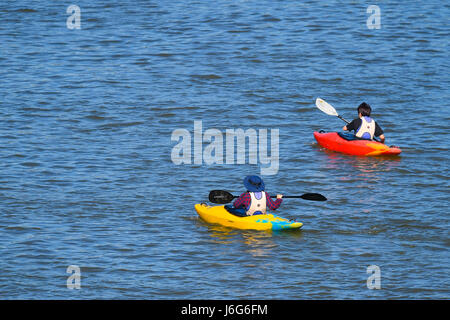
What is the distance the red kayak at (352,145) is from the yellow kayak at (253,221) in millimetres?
4594

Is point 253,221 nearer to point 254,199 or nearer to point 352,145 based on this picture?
point 254,199

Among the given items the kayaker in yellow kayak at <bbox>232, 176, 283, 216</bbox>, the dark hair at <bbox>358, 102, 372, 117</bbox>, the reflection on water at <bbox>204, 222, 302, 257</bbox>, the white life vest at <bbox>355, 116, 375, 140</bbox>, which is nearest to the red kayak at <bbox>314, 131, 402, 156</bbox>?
the white life vest at <bbox>355, 116, 375, 140</bbox>

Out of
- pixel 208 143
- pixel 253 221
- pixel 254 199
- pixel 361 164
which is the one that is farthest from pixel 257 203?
pixel 208 143

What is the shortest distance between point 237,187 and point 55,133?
565cm

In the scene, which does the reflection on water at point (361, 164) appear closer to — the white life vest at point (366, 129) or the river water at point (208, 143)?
the river water at point (208, 143)

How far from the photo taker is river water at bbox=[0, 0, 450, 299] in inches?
540

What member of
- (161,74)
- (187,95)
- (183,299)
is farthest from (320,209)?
(161,74)

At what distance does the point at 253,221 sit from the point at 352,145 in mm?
5025

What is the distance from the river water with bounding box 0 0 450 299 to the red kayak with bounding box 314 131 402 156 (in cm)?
17

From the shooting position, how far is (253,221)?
14.6m

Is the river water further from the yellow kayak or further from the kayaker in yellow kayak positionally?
the kayaker in yellow kayak

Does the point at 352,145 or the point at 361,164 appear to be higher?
the point at 352,145

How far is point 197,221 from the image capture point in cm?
1552

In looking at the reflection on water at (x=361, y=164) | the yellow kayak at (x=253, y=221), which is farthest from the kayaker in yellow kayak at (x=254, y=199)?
the reflection on water at (x=361, y=164)
